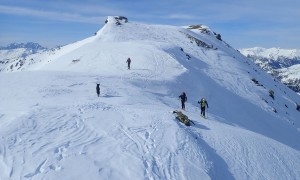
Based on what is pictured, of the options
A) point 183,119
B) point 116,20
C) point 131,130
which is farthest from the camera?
point 116,20

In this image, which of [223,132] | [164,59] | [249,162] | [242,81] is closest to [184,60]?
[164,59]

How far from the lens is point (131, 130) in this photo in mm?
22797

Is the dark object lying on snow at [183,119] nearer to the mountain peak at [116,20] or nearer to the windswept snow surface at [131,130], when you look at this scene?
the windswept snow surface at [131,130]

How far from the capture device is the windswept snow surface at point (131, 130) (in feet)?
58.4

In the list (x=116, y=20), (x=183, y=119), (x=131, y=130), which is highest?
(x=116, y=20)

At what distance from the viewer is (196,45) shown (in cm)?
7712

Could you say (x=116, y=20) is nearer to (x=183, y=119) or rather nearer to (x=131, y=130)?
(x=183, y=119)

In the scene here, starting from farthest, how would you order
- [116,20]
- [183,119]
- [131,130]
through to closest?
[116,20]
[183,119]
[131,130]

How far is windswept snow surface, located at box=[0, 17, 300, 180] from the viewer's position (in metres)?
17.8

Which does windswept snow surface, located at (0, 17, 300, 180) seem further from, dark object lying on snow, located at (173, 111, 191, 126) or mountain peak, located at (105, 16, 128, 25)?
mountain peak, located at (105, 16, 128, 25)

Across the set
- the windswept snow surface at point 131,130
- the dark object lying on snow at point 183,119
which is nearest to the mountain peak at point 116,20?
the windswept snow surface at point 131,130

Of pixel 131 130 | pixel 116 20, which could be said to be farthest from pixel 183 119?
pixel 116 20

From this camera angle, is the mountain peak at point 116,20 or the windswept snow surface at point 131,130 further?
the mountain peak at point 116,20

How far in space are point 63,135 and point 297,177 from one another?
1609 centimetres
